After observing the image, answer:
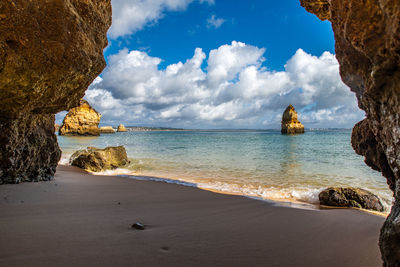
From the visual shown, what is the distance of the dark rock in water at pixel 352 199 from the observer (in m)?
4.99

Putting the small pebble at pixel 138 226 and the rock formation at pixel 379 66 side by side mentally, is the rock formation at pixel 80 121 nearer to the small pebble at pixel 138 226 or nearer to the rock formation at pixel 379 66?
the small pebble at pixel 138 226

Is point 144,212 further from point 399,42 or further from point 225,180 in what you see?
point 225,180

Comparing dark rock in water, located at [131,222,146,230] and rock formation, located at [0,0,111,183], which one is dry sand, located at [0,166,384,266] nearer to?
dark rock in water, located at [131,222,146,230]

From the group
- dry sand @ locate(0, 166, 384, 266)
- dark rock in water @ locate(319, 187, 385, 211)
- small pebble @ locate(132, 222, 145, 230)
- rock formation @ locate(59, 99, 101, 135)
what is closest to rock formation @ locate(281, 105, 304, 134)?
rock formation @ locate(59, 99, 101, 135)

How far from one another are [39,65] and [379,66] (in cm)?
467

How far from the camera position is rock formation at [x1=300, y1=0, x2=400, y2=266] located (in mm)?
1555

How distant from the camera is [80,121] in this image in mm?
52844

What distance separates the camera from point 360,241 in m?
2.94

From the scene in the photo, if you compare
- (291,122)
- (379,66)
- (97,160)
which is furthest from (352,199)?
(291,122)

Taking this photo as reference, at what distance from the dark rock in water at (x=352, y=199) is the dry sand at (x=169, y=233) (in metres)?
0.89

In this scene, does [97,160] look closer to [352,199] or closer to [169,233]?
[169,233]

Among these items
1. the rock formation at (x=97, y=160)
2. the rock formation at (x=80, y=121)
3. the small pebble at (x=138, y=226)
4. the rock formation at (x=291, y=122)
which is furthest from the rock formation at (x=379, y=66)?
the rock formation at (x=291, y=122)

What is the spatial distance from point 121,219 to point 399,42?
390 centimetres

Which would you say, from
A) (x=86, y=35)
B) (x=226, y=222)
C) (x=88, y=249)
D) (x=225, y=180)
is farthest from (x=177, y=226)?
(x=225, y=180)
